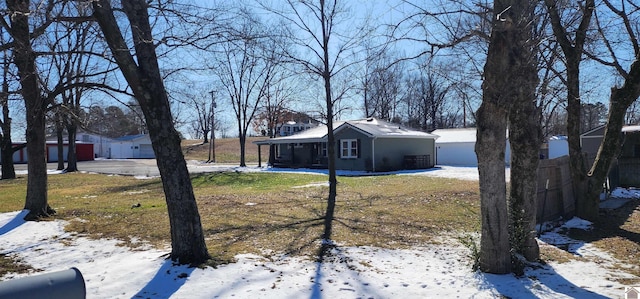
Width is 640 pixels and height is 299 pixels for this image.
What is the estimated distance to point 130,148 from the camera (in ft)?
202

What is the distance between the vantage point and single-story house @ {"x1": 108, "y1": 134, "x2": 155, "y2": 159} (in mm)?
61438

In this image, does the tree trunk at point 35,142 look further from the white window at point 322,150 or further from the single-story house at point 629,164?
the white window at point 322,150

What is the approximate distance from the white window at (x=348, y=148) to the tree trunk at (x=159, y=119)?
21.3 meters

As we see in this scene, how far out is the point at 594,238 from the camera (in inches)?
298

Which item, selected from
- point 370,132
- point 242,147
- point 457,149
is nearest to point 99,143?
point 242,147

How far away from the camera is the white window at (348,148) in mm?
26297

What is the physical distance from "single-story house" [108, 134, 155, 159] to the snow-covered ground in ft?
197

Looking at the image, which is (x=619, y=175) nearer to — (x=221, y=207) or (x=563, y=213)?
(x=563, y=213)

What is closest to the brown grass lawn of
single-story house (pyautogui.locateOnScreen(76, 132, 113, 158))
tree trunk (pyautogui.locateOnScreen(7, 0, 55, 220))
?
tree trunk (pyautogui.locateOnScreen(7, 0, 55, 220))

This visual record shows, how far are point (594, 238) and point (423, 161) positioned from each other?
65.6 feet

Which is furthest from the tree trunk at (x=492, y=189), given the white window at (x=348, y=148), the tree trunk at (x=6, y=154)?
the tree trunk at (x=6, y=154)

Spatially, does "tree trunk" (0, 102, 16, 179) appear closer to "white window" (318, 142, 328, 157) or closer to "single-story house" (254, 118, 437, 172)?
"single-story house" (254, 118, 437, 172)

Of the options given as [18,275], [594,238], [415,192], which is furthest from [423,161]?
[18,275]

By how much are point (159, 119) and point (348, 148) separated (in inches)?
870
